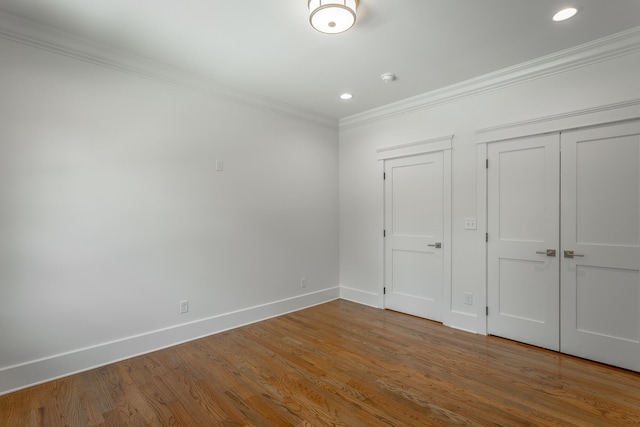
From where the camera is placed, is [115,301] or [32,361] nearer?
[32,361]

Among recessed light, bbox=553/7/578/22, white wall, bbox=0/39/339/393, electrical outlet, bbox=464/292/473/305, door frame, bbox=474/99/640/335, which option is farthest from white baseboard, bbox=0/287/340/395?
recessed light, bbox=553/7/578/22

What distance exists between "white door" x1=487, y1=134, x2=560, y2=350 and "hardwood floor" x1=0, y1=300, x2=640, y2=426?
231 millimetres

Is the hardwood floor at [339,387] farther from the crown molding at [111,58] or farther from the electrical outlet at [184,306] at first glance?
the crown molding at [111,58]

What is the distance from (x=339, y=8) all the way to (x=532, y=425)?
115 inches

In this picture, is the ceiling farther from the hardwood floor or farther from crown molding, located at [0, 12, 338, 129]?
the hardwood floor

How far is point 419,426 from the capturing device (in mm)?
1918


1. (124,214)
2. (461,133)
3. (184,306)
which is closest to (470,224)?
(461,133)

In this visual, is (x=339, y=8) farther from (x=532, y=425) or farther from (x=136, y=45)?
(x=532, y=425)

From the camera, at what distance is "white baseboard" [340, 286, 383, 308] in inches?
172

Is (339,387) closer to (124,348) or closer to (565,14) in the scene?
(124,348)

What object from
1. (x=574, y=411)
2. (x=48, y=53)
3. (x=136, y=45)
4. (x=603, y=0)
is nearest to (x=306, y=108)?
(x=136, y=45)

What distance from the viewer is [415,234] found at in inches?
157

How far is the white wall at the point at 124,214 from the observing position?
7.82 ft

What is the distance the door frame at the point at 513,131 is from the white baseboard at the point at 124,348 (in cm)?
235
